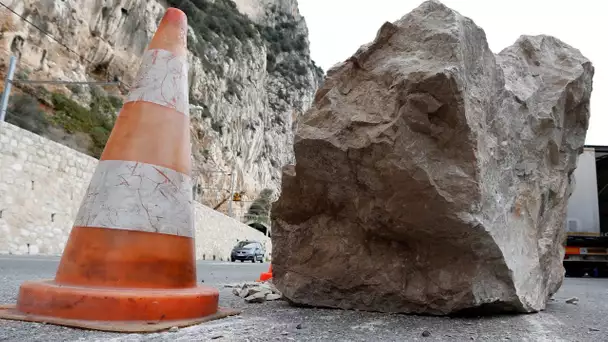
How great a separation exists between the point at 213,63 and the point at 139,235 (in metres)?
34.5

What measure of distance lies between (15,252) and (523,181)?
11318mm

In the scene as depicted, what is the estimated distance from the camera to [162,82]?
3494 millimetres

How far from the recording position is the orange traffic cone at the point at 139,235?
105 inches

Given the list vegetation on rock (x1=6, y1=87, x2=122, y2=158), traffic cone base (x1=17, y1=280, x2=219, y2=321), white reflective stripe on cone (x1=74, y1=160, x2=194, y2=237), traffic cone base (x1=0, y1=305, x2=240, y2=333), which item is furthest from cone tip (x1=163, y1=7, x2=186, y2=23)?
vegetation on rock (x1=6, y1=87, x2=122, y2=158)

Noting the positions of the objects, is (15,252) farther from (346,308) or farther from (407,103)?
(407,103)

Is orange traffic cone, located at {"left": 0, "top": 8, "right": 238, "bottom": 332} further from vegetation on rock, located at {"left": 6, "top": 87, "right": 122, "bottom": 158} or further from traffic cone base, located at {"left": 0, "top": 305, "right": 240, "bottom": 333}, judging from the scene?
vegetation on rock, located at {"left": 6, "top": 87, "right": 122, "bottom": 158}

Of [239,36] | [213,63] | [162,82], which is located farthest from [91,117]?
[239,36]

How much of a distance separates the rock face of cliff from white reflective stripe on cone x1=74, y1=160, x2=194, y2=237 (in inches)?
632

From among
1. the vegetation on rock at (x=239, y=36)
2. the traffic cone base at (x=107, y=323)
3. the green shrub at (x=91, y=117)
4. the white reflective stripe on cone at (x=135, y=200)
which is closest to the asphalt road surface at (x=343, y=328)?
the traffic cone base at (x=107, y=323)

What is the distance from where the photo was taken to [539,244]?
163 inches

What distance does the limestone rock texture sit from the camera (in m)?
3.00

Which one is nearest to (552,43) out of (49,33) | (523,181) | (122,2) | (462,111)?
(523,181)

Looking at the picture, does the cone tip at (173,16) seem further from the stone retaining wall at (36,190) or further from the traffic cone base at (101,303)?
the stone retaining wall at (36,190)

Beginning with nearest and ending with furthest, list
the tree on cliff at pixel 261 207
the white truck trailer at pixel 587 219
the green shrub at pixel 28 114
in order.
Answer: the white truck trailer at pixel 587 219 < the green shrub at pixel 28 114 < the tree on cliff at pixel 261 207
